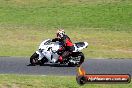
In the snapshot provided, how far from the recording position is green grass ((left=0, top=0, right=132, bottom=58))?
1134 inches

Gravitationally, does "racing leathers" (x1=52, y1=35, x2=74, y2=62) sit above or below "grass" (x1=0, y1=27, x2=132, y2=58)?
above

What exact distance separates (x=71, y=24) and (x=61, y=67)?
19.0 meters

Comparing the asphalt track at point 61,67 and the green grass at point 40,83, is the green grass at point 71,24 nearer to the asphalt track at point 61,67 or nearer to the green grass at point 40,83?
the asphalt track at point 61,67

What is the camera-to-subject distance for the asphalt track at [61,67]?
2084 cm

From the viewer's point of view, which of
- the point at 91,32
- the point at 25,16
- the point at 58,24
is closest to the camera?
the point at 91,32

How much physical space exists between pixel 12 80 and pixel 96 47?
1278 centimetres

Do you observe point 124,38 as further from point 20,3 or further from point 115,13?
point 20,3

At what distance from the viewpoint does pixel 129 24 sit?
41.9 metres

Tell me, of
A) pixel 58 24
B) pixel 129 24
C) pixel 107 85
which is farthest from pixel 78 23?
pixel 107 85

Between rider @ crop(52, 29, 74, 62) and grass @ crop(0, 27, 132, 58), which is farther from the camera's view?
grass @ crop(0, 27, 132, 58)

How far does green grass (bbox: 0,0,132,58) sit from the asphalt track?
2001 millimetres

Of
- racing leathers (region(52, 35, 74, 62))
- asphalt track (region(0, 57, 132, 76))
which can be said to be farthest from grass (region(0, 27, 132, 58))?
racing leathers (region(52, 35, 74, 62))

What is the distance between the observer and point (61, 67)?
22.4 meters

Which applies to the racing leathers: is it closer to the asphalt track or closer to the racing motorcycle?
the racing motorcycle
